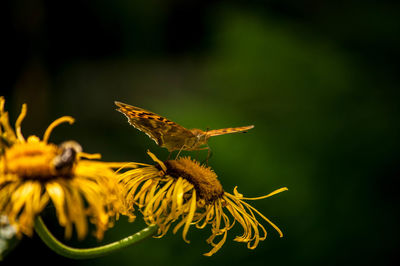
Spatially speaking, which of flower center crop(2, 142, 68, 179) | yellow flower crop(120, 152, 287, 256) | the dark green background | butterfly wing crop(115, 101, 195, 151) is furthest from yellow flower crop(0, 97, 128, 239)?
the dark green background

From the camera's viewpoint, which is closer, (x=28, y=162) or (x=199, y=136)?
(x=28, y=162)

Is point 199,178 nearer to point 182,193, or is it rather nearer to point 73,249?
point 182,193

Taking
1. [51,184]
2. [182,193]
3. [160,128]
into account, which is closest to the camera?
[51,184]

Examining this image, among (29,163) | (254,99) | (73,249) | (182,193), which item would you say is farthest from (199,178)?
(254,99)

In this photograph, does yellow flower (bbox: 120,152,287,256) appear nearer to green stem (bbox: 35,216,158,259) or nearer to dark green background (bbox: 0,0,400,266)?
green stem (bbox: 35,216,158,259)

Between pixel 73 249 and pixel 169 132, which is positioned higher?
pixel 169 132

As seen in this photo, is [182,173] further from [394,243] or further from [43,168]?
[394,243]
